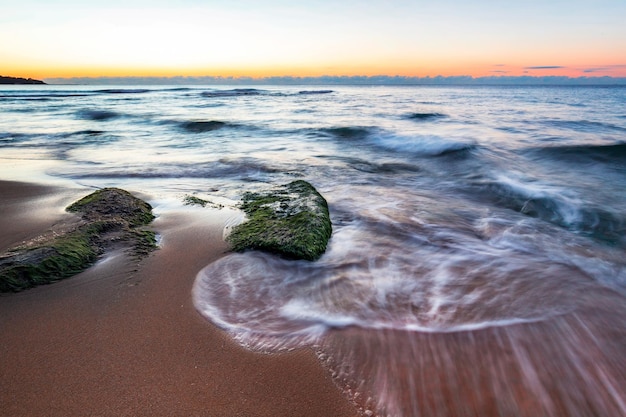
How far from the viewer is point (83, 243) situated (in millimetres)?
3402

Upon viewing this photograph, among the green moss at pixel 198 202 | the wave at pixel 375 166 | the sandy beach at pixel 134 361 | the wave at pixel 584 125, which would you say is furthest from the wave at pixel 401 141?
the sandy beach at pixel 134 361

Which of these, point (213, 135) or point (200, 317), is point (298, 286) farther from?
point (213, 135)

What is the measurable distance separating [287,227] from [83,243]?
6.28ft

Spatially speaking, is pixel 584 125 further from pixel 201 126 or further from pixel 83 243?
pixel 83 243

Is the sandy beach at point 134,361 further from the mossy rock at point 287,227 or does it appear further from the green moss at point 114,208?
the green moss at point 114,208

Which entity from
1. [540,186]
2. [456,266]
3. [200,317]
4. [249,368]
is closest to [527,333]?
[456,266]

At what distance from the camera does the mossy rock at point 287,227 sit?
141 inches

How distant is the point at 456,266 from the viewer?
369 centimetres

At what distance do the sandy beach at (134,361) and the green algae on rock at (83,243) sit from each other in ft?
0.43

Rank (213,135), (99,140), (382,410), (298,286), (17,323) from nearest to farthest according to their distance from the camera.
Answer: (382,410) < (17,323) < (298,286) < (99,140) < (213,135)

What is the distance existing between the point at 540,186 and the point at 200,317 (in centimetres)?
722

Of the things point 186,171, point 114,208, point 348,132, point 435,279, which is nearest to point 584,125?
point 348,132

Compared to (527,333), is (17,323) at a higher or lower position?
higher

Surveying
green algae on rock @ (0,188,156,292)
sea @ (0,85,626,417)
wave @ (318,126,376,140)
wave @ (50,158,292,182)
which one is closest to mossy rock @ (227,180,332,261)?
sea @ (0,85,626,417)
